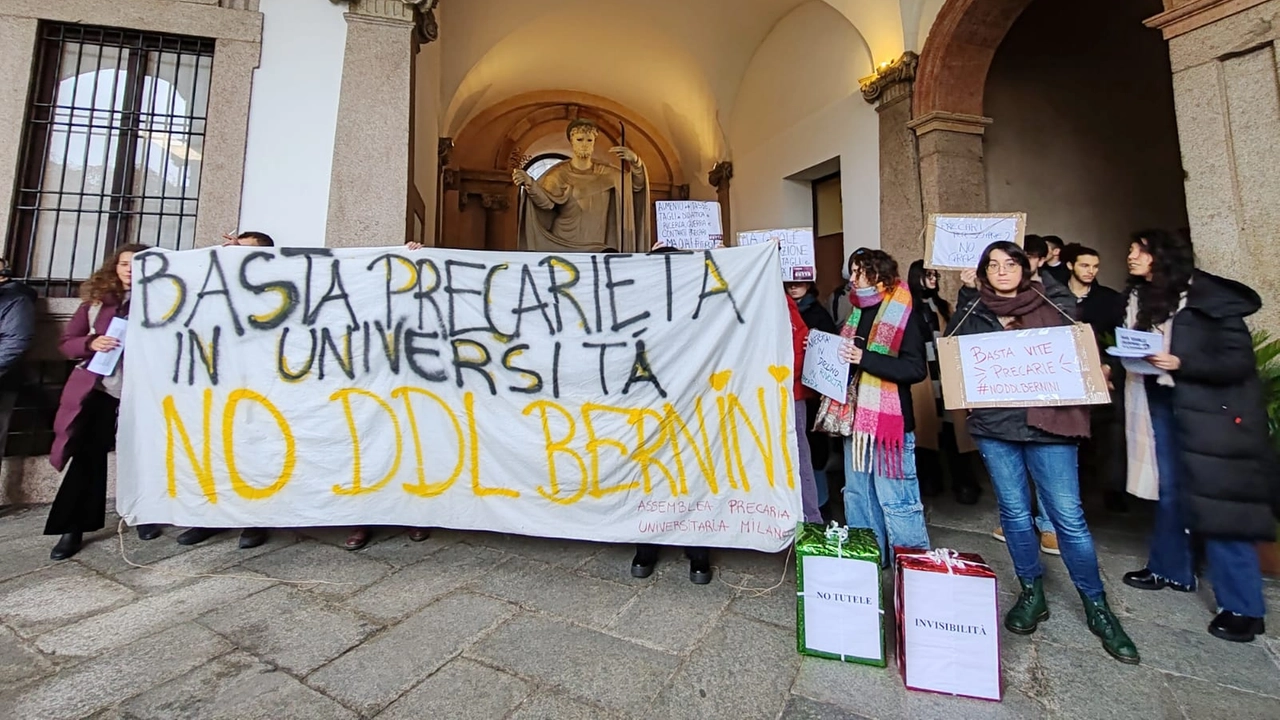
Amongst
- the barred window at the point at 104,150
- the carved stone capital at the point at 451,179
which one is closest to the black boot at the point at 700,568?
the barred window at the point at 104,150

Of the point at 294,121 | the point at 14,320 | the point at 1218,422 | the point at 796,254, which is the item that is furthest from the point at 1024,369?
the point at 14,320

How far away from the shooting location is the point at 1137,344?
211 centimetres

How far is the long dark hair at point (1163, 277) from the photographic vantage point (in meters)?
2.16

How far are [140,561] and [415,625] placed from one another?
5.90 ft

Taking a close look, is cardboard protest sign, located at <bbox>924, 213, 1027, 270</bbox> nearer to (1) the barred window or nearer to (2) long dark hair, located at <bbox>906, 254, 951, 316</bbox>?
(2) long dark hair, located at <bbox>906, 254, 951, 316</bbox>

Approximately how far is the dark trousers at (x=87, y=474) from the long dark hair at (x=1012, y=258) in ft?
14.4

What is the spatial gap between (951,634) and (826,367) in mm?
1187

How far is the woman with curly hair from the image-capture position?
2725mm

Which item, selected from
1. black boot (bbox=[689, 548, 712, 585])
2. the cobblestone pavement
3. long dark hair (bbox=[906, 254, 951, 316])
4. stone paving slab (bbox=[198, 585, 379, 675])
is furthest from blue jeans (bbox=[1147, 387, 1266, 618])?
stone paving slab (bbox=[198, 585, 379, 675])

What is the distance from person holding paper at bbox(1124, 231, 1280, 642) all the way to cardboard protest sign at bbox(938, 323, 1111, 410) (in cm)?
54

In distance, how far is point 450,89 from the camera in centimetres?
764

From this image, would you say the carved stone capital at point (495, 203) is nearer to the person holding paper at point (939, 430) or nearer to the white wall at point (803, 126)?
the white wall at point (803, 126)

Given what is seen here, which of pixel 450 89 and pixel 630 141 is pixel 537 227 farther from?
pixel 630 141

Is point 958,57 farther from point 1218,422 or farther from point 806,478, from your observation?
point 806,478
